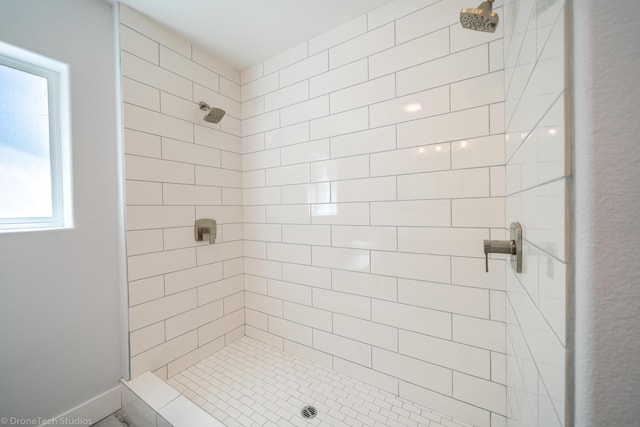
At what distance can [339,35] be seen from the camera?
138 centimetres

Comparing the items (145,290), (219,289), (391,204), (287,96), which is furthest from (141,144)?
(391,204)

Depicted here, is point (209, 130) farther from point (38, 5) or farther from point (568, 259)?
point (568, 259)

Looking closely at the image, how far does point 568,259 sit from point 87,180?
1.66 meters

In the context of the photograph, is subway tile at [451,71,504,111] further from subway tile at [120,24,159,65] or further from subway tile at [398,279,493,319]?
subway tile at [120,24,159,65]

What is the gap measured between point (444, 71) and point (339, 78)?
0.54 meters

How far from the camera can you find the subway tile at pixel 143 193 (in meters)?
1.25

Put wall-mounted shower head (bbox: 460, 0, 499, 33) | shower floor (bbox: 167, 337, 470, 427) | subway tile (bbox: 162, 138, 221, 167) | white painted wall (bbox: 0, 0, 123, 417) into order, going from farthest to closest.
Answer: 1. subway tile (bbox: 162, 138, 221, 167)
2. shower floor (bbox: 167, 337, 470, 427)
3. white painted wall (bbox: 0, 0, 123, 417)
4. wall-mounted shower head (bbox: 460, 0, 499, 33)

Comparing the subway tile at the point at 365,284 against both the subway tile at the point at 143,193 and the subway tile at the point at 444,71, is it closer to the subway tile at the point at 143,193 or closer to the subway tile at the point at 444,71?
the subway tile at the point at 444,71

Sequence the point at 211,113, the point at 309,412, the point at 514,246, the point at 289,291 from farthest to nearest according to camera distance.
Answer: the point at 289,291, the point at 211,113, the point at 309,412, the point at 514,246

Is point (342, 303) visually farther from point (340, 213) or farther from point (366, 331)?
point (340, 213)

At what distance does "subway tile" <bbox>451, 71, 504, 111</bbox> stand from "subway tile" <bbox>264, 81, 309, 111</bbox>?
2.70 ft

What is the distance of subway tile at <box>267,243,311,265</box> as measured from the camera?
1.52 metres

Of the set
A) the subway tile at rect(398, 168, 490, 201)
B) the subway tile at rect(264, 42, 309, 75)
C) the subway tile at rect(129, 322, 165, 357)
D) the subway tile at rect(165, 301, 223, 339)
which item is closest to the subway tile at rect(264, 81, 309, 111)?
the subway tile at rect(264, 42, 309, 75)

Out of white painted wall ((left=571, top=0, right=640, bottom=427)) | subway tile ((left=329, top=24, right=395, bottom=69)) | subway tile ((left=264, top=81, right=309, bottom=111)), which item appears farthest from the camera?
subway tile ((left=264, top=81, right=309, bottom=111))
